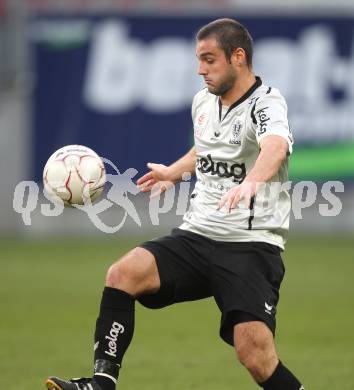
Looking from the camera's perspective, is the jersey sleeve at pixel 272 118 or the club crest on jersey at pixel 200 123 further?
the club crest on jersey at pixel 200 123

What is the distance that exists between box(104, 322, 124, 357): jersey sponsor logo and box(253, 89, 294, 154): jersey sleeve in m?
1.39

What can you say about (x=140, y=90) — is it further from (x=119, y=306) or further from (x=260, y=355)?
(x=260, y=355)

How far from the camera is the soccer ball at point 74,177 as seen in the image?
7.09 metres

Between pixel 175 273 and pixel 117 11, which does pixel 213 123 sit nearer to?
pixel 175 273

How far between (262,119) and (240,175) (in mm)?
401

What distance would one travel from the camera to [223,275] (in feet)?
22.5

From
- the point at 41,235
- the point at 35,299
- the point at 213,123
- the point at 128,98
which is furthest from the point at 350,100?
the point at 213,123

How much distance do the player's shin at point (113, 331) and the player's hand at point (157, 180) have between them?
936 millimetres

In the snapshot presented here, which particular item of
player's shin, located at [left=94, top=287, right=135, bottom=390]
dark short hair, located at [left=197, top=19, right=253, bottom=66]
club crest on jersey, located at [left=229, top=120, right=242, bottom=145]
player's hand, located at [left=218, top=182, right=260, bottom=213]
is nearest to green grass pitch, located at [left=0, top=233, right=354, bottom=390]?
player's shin, located at [left=94, top=287, right=135, bottom=390]

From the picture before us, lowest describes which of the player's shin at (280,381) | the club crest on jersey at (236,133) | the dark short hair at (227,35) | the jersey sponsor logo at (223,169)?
the player's shin at (280,381)

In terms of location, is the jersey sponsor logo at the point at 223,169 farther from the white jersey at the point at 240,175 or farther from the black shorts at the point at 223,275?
the black shorts at the point at 223,275

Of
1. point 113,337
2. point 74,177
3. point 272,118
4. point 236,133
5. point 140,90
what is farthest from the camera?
point 140,90

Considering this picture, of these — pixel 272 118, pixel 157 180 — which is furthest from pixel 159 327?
pixel 272 118

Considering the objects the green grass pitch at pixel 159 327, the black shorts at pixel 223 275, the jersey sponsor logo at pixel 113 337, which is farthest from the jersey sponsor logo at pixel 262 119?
the green grass pitch at pixel 159 327
